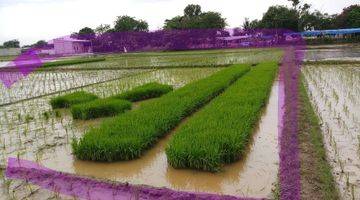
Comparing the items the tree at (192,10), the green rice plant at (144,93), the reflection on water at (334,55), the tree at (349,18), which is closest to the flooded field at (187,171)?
the green rice plant at (144,93)

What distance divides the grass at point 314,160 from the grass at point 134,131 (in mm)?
2000

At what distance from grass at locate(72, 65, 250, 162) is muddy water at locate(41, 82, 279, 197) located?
125 mm

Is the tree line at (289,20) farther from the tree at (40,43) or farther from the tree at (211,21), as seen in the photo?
the tree at (40,43)

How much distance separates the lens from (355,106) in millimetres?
7402

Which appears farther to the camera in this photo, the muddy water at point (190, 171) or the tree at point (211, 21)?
the tree at point (211, 21)

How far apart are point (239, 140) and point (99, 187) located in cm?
178

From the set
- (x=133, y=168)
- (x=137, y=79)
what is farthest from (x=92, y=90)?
(x=133, y=168)

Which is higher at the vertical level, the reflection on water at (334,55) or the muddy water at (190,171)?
the reflection on water at (334,55)

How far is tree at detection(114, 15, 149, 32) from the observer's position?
176 ft

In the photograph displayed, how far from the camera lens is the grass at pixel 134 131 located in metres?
4.88

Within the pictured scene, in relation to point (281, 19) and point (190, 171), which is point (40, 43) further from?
point (190, 171)

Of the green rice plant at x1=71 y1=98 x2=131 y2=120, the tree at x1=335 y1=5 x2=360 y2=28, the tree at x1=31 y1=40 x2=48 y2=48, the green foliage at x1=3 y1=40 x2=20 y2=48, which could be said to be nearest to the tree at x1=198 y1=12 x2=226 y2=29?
the tree at x1=335 y1=5 x2=360 y2=28

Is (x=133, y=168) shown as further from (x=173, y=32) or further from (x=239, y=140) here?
(x=173, y=32)

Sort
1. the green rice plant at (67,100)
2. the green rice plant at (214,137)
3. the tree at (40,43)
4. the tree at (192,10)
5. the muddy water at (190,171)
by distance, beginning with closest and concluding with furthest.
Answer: the muddy water at (190,171)
the green rice plant at (214,137)
the green rice plant at (67,100)
the tree at (192,10)
the tree at (40,43)
